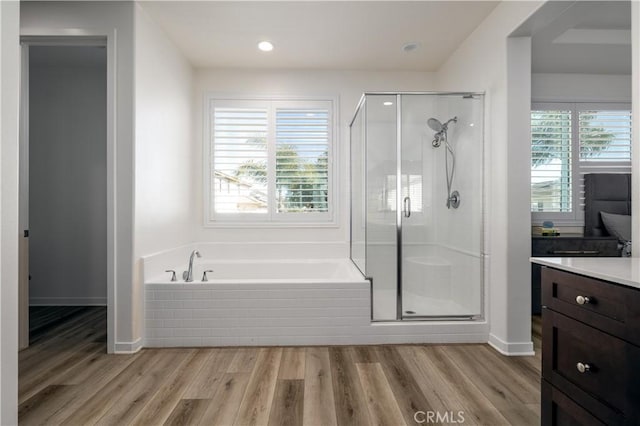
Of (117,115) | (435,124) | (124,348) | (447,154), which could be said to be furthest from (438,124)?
(124,348)

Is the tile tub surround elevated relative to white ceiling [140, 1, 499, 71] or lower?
lower

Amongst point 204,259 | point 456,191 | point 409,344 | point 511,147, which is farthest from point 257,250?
point 511,147

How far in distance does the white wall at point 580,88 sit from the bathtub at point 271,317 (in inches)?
113

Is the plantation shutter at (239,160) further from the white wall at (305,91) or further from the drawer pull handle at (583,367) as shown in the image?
the drawer pull handle at (583,367)

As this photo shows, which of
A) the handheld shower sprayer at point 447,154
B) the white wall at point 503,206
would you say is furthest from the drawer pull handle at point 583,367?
the handheld shower sprayer at point 447,154

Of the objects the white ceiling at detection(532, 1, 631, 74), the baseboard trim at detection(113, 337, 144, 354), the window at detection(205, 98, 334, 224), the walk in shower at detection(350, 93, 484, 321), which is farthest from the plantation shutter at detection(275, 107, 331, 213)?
the white ceiling at detection(532, 1, 631, 74)

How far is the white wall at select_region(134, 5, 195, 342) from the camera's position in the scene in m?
2.57

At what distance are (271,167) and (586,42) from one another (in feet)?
10.8

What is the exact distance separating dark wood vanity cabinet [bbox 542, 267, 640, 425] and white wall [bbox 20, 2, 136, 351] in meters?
2.59

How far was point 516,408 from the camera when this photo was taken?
177 cm

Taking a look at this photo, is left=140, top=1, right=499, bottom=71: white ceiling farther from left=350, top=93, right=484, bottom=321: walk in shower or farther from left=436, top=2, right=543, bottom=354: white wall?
left=350, top=93, right=484, bottom=321: walk in shower

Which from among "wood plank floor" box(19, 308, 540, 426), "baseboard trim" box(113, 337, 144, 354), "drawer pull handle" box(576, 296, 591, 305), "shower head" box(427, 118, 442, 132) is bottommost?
"wood plank floor" box(19, 308, 540, 426)

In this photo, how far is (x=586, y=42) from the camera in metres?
3.09

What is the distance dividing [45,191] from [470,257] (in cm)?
447
